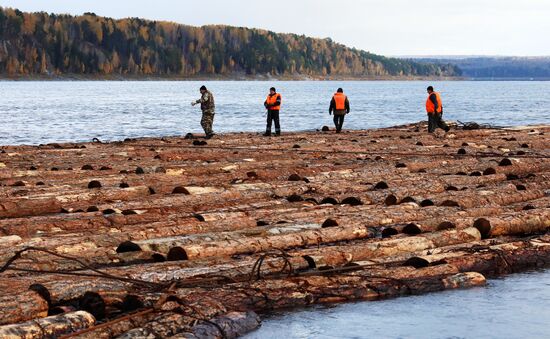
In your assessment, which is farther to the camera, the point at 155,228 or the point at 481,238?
the point at 481,238

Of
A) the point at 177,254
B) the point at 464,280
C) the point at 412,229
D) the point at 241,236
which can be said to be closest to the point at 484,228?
the point at 412,229

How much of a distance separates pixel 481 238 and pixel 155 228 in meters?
3.85

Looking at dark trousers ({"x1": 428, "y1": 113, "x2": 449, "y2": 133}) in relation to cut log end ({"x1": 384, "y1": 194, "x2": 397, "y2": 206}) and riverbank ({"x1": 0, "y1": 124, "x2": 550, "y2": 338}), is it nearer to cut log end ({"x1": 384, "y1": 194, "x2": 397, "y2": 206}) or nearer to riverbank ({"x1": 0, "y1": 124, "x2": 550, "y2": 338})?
riverbank ({"x1": 0, "y1": 124, "x2": 550, "y2": 338})

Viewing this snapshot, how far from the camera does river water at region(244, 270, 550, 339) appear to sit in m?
8.94

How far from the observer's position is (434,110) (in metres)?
28.9

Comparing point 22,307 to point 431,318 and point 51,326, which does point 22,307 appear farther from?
point 431,318

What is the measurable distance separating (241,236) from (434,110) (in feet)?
62.0

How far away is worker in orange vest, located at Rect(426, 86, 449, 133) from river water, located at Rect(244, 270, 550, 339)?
61.1 ft

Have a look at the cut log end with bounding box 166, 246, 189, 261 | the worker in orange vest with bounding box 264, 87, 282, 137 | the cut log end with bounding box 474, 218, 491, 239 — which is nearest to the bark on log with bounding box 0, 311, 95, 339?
the cut log end with bounding box 166, 246, 189, 261

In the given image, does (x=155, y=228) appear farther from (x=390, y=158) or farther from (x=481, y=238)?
(x=390, y=158)

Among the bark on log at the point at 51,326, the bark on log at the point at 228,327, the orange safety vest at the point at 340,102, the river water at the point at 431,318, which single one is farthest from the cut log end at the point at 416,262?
the orange safety vest at the point at 340,102

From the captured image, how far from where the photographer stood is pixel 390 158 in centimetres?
2031

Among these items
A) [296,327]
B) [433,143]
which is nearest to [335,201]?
[296,327]

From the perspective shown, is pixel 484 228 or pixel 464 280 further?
pixel 484 228
